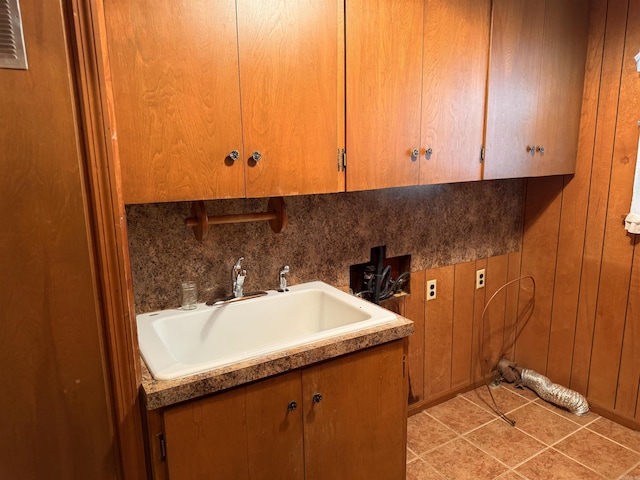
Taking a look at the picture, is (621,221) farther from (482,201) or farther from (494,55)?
(494,55)

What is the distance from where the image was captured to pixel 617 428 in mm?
2236

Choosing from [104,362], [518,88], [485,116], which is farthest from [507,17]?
[104,362]

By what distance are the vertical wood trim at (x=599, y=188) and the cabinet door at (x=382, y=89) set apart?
1150mm

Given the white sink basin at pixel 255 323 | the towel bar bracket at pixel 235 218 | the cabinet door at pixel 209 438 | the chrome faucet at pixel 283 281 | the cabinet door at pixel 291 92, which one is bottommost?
the cabinet door at pixel 209 438

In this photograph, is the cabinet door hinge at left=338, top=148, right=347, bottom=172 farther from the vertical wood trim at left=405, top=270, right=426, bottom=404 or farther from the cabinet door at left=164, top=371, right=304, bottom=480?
the vertical wood trim at left=405, top=270, right=426, bottom=404

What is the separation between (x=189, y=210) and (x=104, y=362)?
2.39 feet

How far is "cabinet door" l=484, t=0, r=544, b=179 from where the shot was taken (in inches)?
71.1

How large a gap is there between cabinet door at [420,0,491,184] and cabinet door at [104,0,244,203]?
2.52 feet

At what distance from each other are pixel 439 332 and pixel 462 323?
0.18 meters

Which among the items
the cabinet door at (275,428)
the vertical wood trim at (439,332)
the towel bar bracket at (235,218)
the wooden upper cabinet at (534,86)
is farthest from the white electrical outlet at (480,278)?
the cabinet door at (275,428)

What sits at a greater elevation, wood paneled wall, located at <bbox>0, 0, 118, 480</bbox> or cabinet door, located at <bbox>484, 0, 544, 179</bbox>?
cabinet door, located at <bbox>484, 0, 544, 179</bbox>

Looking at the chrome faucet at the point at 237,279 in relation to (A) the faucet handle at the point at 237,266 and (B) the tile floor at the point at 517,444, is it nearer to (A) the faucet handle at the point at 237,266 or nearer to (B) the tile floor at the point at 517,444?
(A) the faucet handle at the point at 237,266

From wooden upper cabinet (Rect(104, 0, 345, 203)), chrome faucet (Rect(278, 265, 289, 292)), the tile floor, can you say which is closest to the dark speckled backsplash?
chrome faucet (Rect(278, 265, 289, 292))

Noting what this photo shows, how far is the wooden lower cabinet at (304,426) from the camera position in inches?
44.1
